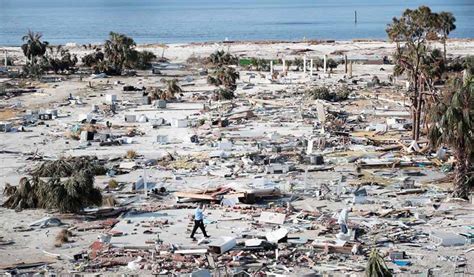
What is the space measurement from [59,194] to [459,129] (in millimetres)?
10241

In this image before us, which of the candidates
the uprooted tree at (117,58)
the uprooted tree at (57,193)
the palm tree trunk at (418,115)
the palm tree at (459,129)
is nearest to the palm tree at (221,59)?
the uprooted tree at (117,58)

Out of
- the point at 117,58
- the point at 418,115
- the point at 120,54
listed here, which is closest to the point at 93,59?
the point at 117,58

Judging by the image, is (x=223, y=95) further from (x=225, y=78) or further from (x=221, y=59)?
(x=221, y=59)

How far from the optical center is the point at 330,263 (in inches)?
735

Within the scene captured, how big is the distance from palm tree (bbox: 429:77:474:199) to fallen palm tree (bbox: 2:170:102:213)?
902 cm

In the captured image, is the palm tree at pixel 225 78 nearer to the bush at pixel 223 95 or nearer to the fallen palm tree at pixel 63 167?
the bush at pixel 223 95

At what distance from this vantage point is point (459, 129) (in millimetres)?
23125

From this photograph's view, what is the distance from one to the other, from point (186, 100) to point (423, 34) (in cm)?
1465

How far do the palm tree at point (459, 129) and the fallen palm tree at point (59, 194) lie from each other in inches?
355

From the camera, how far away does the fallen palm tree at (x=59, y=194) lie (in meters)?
22.8

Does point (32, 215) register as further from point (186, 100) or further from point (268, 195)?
point (186, 100)

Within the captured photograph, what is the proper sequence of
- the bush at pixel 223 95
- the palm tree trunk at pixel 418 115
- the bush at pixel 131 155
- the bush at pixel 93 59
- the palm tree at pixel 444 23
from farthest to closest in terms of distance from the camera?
1. the bush at pixel 93 59
2. the palm tree at pixel 444 23
3. the bush at pixel 223 95
4. the palm tree trunk at pixel 418 115
5. the bush at pixel 131 155

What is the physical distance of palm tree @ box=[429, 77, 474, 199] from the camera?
23250 millimetres

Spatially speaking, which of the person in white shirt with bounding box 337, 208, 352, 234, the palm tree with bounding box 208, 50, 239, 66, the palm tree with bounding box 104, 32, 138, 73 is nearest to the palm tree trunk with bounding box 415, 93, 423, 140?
the person in white shirt with bounding box 337, 208, 352, 234
